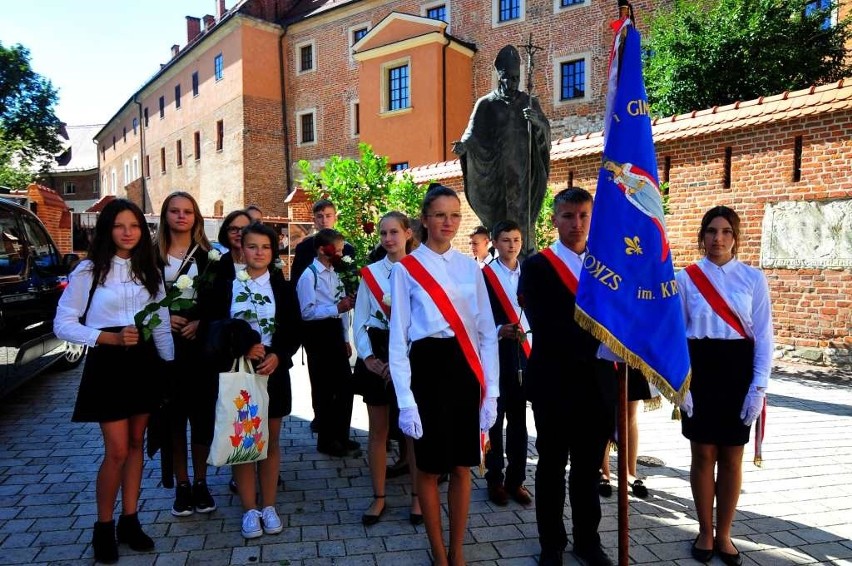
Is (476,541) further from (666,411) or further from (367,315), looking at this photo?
(666,411)

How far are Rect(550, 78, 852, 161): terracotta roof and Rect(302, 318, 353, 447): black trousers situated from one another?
278 inches

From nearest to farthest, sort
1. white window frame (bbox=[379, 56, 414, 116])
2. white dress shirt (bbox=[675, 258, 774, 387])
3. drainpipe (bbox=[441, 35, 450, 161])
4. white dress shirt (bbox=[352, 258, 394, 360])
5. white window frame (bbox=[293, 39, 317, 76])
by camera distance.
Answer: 1. white dress shirt (bbox=[675, 258, 774, 387])
2. white dress shirt (bbox=[352, 258, 394, 360])
3. drainpipe (bbox=[441, 35, 450, 161])
4. white window frame (bbox=[379, 56, 414, 116])
5. white window frame (bbox=[293, 39, 317, 76])

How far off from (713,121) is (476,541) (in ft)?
29.2

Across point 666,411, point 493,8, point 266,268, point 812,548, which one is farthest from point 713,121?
point 493,8

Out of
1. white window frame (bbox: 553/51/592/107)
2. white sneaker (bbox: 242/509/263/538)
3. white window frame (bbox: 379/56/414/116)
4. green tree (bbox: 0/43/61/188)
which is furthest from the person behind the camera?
green tree (bbox: 0/43/61/188)

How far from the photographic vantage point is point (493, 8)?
80.8 ft

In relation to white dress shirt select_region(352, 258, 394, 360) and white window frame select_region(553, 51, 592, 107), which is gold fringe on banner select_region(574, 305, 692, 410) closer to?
white dress shirt select_region(352, 258, 394, 360)

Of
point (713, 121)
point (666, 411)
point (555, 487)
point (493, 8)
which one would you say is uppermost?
point (493, 8)

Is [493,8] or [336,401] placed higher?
[493,8]

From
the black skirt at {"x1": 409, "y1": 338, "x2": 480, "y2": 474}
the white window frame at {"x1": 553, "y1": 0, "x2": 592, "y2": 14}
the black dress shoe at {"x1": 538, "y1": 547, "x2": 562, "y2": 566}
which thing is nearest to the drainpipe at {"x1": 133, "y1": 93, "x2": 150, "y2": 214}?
the white window frame at {"x1": 553, "y1": 0, "x2": 592, "y2": 14}

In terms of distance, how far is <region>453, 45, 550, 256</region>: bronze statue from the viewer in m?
5.80

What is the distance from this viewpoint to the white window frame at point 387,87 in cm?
2436

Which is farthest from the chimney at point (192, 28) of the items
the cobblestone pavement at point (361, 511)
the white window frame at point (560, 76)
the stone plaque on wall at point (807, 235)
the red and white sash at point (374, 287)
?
the red and white sash at point (374, 287)

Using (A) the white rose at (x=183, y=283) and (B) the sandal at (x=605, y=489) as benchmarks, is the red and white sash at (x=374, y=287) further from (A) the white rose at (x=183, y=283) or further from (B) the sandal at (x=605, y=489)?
(B) the sandal at (x=605, y=489)
